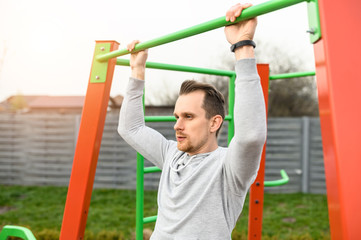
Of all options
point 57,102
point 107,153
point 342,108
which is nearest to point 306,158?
point 107,153

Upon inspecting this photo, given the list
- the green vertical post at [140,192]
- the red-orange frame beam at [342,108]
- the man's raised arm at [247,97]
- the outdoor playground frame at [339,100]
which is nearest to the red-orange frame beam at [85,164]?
the green vertical post at [140,192]

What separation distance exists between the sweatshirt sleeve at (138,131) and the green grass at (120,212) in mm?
2373

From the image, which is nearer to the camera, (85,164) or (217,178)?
(217,178)

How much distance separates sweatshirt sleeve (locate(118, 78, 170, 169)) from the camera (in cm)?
156

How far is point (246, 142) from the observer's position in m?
1.02

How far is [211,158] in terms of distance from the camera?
1.27m

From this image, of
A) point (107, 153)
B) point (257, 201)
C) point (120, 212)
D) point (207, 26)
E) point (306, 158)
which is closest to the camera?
point (207, 26)

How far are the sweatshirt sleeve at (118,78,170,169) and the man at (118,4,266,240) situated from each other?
0.07 m

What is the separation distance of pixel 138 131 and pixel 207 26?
2.07ft

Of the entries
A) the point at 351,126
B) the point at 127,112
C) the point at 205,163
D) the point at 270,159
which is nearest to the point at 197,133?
the point at 205,163

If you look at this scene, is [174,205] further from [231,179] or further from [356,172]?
[356,172]

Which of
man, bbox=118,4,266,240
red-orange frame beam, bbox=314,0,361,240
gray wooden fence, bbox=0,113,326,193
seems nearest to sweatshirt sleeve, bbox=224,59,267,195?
man, bbox=118,4,266,240

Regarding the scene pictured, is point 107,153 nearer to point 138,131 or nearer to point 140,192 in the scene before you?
point 140,192

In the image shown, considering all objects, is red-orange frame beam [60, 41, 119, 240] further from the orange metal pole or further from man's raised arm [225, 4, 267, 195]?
the orange metal pole
